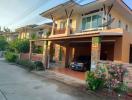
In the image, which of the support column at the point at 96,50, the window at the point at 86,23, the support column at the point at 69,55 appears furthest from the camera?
the support column at the point at 69,55

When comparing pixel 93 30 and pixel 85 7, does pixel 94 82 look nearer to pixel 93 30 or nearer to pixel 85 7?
pixel 93 30

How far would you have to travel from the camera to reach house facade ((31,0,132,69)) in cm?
1633

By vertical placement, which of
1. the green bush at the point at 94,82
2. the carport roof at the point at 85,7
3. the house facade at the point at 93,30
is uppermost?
the carport roof at the point at 85,7

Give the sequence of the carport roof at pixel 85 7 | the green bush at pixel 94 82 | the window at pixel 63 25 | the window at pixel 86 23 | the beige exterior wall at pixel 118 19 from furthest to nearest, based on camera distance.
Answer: the window at pixel 63 25 → the window at pixel 86 23 → the beige exterior wall at pixel 118 19 → the carport roof at pixel 85 7 → the green bush at pixel 94 82

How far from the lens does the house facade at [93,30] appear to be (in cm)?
1633

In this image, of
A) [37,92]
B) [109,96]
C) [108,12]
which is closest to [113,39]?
[108,12]

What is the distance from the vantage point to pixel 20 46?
3077 centimetres

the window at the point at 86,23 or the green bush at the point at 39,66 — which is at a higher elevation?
the window at the point at 86,23

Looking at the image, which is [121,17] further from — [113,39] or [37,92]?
[37,92]

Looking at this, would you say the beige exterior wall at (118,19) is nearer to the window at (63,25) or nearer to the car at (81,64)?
the car at (81,64)

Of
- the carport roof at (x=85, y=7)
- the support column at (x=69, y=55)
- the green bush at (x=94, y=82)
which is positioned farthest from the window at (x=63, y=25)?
the green bush at (x=94, y=82)

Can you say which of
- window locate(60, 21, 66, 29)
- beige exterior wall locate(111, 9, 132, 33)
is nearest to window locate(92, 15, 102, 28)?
beige exterior wall locate(111, 9, 132, 33)

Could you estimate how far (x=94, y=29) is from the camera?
2088 cm

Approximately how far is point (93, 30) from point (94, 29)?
15 cm
